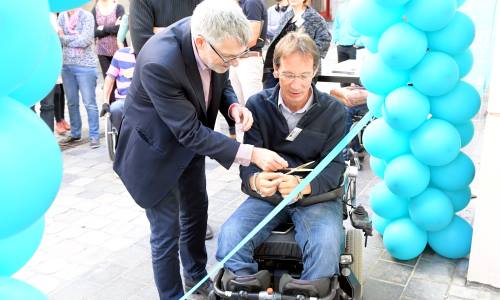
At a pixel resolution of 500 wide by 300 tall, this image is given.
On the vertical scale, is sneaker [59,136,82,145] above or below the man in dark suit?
below

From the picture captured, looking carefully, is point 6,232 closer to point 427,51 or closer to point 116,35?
point 427,51

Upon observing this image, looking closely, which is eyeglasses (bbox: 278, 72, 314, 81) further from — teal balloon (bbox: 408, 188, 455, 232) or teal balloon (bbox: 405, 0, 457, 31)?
teal balloon (bbox: 408, 188, 455, 232)

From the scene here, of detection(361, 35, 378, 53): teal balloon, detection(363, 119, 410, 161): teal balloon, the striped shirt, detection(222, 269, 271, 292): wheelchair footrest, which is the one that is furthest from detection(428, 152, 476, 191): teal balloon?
the striped shirt

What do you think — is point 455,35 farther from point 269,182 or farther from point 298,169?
point 269,182

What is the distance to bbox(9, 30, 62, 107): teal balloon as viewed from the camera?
1325mm

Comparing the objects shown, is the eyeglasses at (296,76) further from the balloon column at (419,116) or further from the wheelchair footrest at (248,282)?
Answer: the wheelchair footrest at (248,282)

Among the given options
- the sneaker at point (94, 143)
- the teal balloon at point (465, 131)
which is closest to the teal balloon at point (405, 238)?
the teal balloon at point (465, 131)

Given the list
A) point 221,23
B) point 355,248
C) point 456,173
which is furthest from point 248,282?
point 456,173

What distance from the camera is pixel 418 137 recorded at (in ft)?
8.83

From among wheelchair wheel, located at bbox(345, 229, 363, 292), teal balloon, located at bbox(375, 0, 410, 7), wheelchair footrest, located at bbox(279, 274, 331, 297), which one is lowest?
wheelchair wheel, located at bbox(345, 229, 363, 292)

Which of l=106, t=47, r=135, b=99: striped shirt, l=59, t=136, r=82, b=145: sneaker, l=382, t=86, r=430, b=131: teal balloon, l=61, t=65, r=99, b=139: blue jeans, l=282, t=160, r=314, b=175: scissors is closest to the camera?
l=282, t=160, r=314, b=175: scissors

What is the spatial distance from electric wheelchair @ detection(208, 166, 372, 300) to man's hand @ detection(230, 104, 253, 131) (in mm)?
466

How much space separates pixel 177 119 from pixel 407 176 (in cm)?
138

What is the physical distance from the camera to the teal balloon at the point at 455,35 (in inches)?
99.7
